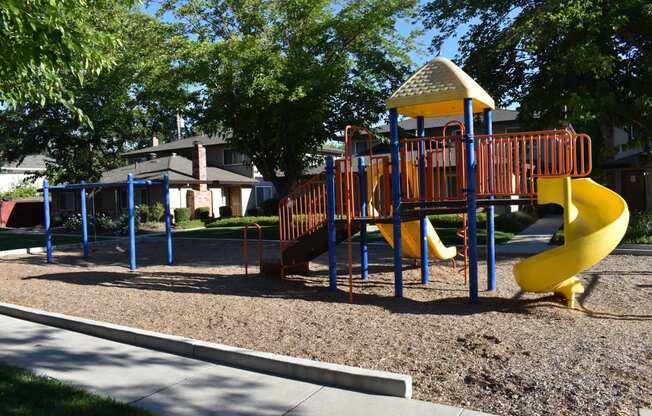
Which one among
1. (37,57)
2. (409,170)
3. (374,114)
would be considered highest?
(374,114)

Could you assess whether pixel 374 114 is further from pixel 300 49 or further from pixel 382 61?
pixel 300 49

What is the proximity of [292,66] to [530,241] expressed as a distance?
9.31 m

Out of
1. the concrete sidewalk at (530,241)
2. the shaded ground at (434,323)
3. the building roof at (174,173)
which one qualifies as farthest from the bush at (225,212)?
the shaded ground at (434,323)

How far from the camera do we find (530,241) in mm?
16594

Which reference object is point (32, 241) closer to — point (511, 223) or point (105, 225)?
point (105, 225)

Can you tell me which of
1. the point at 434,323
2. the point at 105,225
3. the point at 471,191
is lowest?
the point at 434,323

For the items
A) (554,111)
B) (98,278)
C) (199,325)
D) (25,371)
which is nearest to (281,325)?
(199,325)

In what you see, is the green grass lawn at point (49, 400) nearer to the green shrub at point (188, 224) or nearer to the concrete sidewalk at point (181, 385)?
the concrete sidewalk at point (181, 385)

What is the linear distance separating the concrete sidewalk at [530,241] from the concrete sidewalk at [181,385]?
34.3ft

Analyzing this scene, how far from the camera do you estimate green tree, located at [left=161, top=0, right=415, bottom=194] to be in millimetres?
16844

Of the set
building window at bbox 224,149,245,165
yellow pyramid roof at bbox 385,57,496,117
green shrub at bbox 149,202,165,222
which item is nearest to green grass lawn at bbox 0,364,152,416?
yellow pyramid roof at bbox 385,57,496,117

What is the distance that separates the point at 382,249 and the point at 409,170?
6101mm

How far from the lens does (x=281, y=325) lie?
698 cm

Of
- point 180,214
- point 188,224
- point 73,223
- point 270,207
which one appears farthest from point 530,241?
point 73,223
